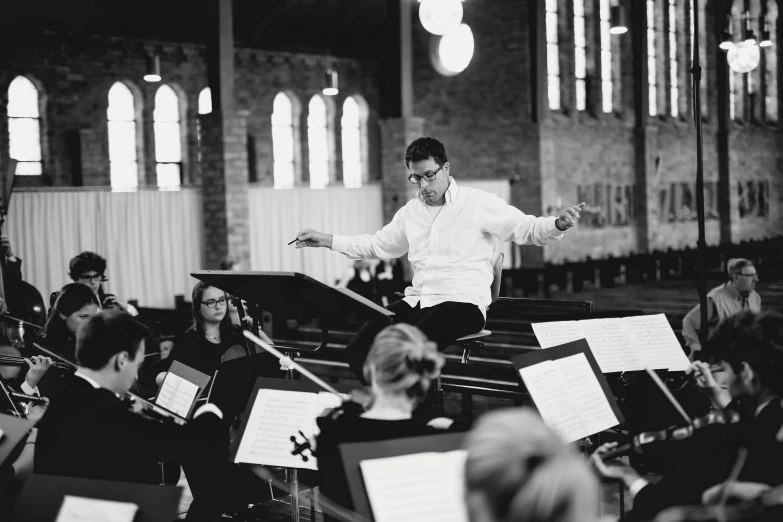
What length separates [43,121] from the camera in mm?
13180

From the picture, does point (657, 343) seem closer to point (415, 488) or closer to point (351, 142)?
point (415, 488)

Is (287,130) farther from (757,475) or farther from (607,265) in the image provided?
(757,475)

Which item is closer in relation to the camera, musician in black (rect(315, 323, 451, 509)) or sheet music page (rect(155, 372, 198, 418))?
musician in black (rect(315, 323, 451, 509))

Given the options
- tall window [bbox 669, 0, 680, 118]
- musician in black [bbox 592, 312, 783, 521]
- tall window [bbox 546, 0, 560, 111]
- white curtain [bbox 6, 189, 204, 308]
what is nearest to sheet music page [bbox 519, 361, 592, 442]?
musician in black [bbox 592, 312, 783, 521]

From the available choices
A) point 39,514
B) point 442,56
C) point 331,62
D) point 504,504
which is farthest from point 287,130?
point 504,504

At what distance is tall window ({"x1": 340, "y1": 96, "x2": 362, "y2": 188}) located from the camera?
680 inches

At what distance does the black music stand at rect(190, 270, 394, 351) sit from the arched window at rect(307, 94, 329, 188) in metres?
12.8

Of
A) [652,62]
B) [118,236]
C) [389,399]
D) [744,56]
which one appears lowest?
[389,399]

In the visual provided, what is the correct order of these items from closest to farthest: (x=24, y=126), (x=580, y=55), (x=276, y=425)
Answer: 1. (x=276, y=425)
2. (x=24, y=126)
3. (x=580, y=55)

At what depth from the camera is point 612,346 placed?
422 cm

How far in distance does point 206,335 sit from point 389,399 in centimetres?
254

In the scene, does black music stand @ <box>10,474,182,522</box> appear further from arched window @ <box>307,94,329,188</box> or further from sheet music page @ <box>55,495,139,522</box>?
arched window @ <box>307,94,329,188</box>

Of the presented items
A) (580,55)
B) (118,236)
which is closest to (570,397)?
(118,236)

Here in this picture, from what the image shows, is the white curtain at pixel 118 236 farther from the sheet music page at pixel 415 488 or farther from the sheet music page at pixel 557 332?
the sheet music page at pixel 415 488
